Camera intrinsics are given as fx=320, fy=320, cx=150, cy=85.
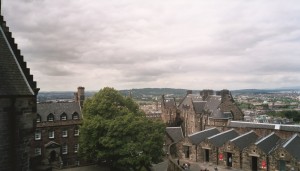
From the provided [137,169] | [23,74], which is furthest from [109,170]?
[23,74]

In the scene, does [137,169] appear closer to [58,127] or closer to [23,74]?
[58,127]

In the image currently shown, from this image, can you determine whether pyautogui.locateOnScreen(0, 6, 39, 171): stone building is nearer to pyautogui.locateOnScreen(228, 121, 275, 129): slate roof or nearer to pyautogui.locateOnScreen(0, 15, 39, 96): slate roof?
pyautogui.locateOnScreen(0, 15, 39, 96): slate roof

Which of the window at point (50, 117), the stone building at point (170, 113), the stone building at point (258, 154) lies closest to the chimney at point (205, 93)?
the stone building at point (170, 113)

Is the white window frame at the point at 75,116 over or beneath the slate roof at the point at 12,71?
beneath

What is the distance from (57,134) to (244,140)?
90.4 feet

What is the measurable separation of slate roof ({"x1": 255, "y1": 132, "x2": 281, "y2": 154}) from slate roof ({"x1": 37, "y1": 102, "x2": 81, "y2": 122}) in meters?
27.8

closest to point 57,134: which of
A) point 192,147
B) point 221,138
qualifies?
point 192,147

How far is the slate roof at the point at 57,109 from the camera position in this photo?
48.9 metres

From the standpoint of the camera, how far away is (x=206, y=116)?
59188 mm

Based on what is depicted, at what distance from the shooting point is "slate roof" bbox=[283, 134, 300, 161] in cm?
3535

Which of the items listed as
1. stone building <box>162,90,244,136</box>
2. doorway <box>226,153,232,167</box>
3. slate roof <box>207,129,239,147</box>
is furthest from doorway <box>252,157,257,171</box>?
stone building <box>162,90,244,136</box>

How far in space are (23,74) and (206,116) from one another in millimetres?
49503

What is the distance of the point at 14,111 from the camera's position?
1139cm

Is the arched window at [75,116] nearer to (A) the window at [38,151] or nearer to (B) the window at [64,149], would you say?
(B) the window at [64,149]
